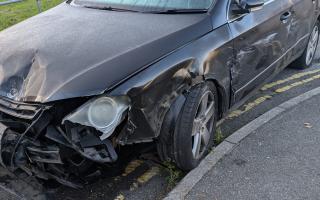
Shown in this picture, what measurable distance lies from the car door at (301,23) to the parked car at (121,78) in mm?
803

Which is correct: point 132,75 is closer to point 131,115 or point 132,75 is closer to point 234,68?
point 131,115

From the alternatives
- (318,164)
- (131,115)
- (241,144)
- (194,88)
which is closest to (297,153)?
(318,164)

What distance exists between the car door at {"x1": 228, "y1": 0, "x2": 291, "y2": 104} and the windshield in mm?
316

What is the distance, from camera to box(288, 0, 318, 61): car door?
4.91 m

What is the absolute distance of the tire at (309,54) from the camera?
5875 mm

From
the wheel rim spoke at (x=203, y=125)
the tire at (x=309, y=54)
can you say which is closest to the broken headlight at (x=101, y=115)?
the wheel rim spoke at (x=203, y=125)

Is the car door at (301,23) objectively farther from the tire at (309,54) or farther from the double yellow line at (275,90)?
the double yellow line at (275,90)

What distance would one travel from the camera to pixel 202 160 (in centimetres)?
359

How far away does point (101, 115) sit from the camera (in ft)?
8.63

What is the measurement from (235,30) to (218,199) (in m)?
1.51

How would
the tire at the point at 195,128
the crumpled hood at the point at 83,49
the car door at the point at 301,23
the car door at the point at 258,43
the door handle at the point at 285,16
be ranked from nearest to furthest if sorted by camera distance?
the crumpled hood at the point at 83,49
the tire at the point at 195,128
the car door at the point at 258,43
the door handle at the point at 285,16
the car door at the point at 301,23

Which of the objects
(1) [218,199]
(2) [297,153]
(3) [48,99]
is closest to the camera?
(3) [48,99]

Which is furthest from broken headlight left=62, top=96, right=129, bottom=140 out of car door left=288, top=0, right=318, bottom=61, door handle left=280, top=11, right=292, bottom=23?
car door left=288, top=0, right=318, bottom=61

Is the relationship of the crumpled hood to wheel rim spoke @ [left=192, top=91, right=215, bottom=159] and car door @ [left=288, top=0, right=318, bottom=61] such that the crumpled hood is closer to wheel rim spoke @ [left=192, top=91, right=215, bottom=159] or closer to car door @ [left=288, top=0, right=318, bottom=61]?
wheel rim spoke @ [left=192, top=91, right=215, bottom=159]
